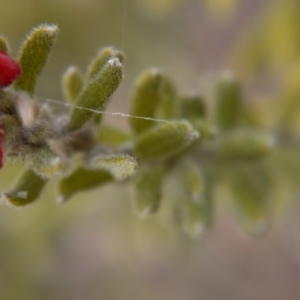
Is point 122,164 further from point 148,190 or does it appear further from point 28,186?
point 148,190

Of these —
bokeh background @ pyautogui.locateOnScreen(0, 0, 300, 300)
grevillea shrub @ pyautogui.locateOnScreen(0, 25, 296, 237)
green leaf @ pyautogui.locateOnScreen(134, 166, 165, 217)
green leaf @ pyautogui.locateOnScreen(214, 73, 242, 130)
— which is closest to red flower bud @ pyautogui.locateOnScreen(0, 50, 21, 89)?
grevillea shrub @ pyautogui.locateOnScreen(0, 25, 296, 237)

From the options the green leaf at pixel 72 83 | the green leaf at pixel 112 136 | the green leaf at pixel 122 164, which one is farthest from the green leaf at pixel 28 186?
the green leaf at pixel 112 136

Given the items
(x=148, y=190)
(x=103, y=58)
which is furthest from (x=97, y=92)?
(x=148, y=190)

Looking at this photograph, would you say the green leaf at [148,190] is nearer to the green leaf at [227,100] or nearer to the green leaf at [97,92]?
the green leaf at [97,92]

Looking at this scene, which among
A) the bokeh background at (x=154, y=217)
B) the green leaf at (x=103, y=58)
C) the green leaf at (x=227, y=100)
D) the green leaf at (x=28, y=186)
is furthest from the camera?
the bokeh background at (x=154, y=217)

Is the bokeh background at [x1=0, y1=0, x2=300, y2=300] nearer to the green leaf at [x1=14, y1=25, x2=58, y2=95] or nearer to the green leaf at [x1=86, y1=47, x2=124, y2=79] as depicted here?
the green leaf at [x1=86, y1=47, x2=124, y2=79]

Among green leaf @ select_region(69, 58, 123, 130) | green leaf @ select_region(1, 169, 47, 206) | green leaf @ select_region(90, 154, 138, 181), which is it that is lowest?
green leaf @ select_region(1, 169, 47, 206)

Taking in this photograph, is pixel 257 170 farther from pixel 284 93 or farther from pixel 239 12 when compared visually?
pixel 239 12
